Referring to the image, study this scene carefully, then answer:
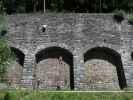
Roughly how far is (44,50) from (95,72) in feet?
12.1

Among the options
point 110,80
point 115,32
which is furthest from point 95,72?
point 115,32

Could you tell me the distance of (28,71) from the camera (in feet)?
61.1

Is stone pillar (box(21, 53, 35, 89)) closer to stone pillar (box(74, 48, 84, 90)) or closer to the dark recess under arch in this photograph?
the dark recess under arch

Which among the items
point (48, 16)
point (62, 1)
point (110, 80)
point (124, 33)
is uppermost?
point (62, 1)

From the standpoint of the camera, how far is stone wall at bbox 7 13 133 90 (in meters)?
19.2

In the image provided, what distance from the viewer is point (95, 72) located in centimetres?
1917

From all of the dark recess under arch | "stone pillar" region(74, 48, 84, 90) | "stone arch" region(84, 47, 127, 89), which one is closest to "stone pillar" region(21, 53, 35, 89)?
the dark recess under arch

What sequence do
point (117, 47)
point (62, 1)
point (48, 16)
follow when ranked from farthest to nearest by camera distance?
point (62, 1)
point (48, 16)
point (117, 47)

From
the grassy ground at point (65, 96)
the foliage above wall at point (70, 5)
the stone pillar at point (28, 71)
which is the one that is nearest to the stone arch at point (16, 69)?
the stone pillar at point (28, 71)

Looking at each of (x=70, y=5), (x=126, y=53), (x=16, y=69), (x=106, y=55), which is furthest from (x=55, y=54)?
(x=70, y=5)

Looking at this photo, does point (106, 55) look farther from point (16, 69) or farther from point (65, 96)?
point (65, 96)

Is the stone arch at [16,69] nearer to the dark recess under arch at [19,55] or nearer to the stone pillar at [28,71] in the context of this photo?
the dark recess under arch at [19,55]

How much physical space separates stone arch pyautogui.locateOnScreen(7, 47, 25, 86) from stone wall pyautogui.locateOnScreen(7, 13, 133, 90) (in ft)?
1.39

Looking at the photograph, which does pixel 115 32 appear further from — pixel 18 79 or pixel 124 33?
pixel 18 79
